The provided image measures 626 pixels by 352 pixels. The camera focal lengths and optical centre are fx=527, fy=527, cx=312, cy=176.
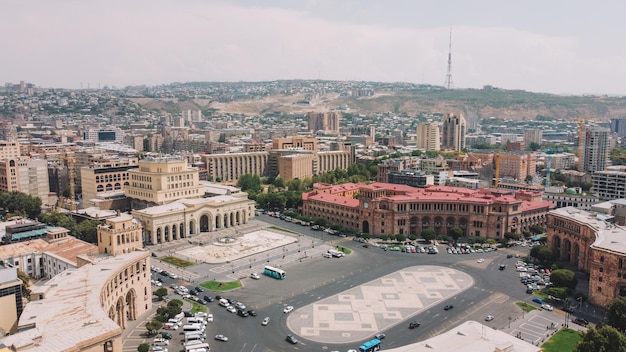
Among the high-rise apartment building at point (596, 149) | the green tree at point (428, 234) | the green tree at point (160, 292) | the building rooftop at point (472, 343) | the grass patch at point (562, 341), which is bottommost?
the grass patch at point (562, 341)

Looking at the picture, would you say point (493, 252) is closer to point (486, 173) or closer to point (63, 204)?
point (486, 173)

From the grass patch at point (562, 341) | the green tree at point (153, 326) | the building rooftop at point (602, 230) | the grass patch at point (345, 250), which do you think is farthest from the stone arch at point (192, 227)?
the grass patch at point (562, 341)

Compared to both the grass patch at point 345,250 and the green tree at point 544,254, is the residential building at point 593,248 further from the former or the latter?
the grass patch at point 345,250

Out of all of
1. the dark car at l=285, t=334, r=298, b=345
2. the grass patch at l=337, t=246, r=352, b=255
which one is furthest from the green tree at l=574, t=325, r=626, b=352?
the grass patch at l=337, t=246, r=352, b=255

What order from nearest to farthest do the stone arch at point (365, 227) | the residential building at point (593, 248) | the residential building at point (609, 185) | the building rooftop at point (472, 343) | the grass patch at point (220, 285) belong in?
the building rooftop at point (472, 343), the residential building at point (593, 248), the grass patch at point (220, 285), the stone arch at point (365, 227), the residential building at point (609, 185)

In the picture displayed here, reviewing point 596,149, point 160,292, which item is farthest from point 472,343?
point 596,149

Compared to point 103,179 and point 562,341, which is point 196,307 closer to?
point 562,341
